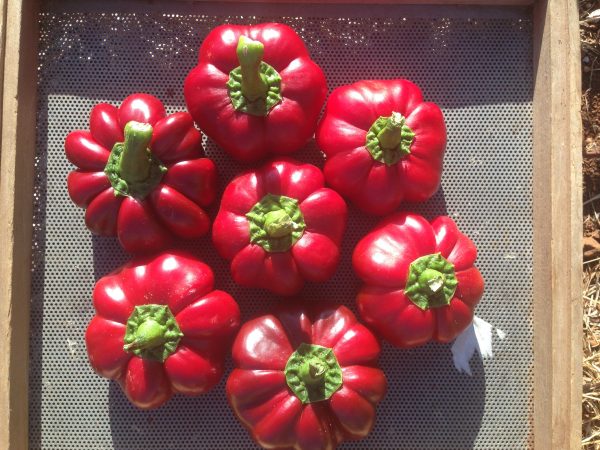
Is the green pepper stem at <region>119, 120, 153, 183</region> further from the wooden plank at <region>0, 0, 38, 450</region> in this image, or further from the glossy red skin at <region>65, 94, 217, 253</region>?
the wooden plank at <region>0, 0, 38, 450</region>

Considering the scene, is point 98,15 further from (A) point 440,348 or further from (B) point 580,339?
(B) point 580,339

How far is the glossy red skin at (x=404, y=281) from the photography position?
1.44 metres

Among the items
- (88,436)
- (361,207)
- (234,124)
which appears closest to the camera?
(234,124)

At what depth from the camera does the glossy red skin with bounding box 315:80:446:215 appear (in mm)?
1471

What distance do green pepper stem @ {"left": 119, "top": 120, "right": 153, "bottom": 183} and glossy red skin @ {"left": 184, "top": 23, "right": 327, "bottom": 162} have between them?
0.16 meters

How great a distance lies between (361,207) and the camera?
156cm

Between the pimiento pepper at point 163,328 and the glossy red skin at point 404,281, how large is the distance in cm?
36

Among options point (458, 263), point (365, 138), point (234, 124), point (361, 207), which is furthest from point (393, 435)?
point (234, 124)

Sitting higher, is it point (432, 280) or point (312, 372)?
point (432, 280)

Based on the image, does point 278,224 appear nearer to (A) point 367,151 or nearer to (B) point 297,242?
(B) point 297,242

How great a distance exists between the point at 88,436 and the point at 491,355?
45.6 inches

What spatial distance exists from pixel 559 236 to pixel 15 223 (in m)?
1.47

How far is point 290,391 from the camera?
4.66 feet

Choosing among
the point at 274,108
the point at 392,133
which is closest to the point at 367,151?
the point at 392,133
